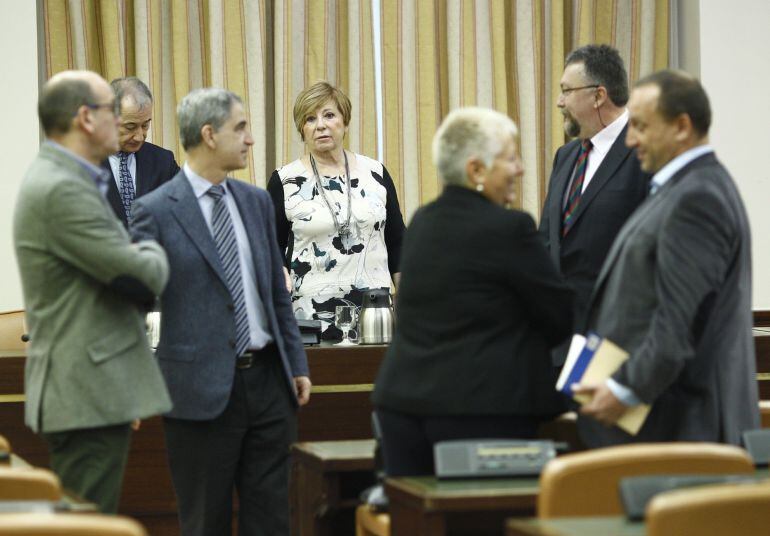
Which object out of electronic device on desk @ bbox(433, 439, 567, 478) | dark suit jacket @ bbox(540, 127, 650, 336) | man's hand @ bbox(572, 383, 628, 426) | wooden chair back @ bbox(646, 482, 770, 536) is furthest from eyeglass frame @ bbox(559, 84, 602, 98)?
wooden chair back @ bbox(646, 482, 770, 536)

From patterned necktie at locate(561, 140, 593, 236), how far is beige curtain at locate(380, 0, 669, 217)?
7.52ft

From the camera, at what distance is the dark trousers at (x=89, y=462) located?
291cm

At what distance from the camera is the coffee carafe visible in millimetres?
4465

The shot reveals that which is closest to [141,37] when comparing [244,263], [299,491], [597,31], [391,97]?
[391,97]

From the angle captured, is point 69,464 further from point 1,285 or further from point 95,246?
point 1,285

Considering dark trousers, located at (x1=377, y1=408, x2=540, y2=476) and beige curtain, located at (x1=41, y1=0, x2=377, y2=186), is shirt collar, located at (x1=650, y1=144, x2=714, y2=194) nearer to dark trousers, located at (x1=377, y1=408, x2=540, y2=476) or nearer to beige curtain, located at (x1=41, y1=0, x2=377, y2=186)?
dark trousers, located at (x1=377, y1=408, x2=540, y2=476)

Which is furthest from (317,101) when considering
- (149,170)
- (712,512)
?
(712,512)

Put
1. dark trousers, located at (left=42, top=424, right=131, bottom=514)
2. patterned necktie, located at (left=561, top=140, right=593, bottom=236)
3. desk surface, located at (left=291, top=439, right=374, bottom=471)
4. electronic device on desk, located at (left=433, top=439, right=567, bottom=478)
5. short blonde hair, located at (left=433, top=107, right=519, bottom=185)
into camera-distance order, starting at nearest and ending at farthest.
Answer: electronic device on desk, located at (left=433, top=439, right=567, bottom=478), short blonde hair, located at (left=433, top=107, right=519, bottom=185), dark trousers, located at (left=42, top=424, right=131, bottom=514), desk surface, located at (left=291, top=439, right=374, bottom=471), patterned necktie, located at (left=561, top=140, right=593, bottom=236)

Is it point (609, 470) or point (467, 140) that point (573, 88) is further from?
point (609, 470)

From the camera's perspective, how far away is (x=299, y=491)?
3.47 metres

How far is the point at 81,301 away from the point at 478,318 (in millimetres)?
941

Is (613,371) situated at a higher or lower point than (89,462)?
higher

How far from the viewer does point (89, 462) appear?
9.56 ft

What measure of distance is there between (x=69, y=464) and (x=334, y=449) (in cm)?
80
